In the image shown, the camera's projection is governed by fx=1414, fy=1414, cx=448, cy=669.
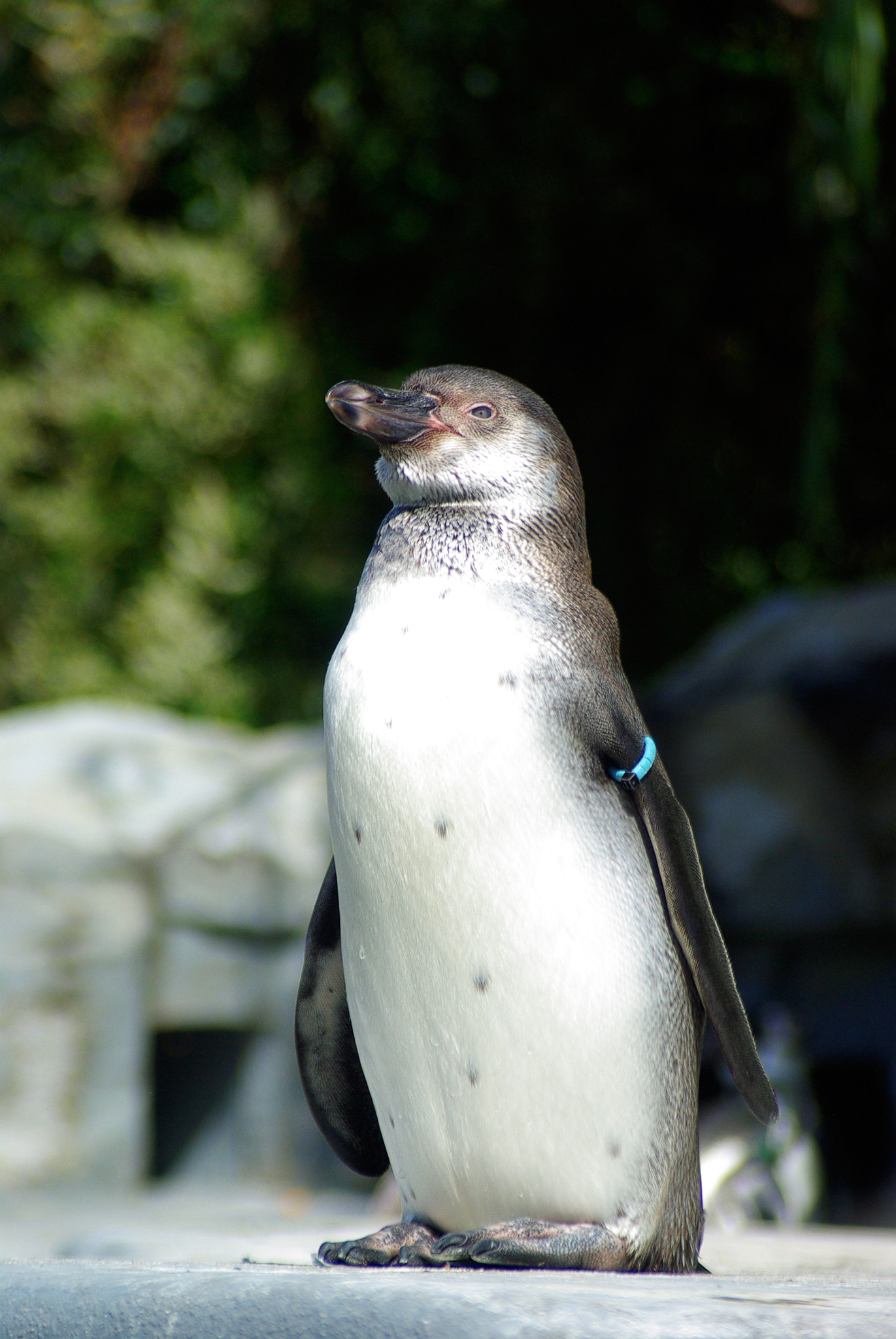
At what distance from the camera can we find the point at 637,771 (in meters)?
1.24

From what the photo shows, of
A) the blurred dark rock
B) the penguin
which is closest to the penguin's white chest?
the penguin

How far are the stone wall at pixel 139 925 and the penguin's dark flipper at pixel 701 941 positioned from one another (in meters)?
2.86

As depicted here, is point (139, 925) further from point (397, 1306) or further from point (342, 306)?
point (397, 1306)

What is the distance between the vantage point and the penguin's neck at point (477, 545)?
4.17ft

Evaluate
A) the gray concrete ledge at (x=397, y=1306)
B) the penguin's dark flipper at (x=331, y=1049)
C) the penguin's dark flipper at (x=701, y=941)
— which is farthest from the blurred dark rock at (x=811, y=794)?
the gray concrete ledge at (x=397, y=1306)

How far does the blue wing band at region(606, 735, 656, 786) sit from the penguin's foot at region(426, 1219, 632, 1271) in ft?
1.24

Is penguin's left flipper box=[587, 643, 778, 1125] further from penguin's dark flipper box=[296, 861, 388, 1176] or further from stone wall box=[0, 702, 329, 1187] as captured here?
stone wall box=[0, 702, 329, 1187]

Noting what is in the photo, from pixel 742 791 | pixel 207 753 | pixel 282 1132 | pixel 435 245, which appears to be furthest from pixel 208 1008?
pixel 435 245

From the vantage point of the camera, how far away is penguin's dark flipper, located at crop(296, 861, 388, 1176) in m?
1.40

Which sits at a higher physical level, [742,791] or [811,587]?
[811,587]

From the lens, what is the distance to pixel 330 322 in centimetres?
568

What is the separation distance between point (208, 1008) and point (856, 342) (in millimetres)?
3142

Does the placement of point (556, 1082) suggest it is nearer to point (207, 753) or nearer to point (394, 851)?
point (394, 851)

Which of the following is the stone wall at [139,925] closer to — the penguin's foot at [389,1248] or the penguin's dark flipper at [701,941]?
the penguin's foot at [389,1248]
